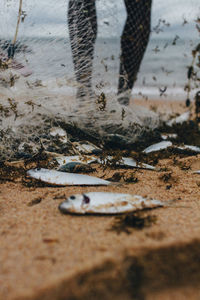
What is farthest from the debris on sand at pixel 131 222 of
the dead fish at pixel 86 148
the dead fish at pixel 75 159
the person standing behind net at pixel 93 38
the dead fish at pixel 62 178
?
the person standing behind net at pixel 93 38

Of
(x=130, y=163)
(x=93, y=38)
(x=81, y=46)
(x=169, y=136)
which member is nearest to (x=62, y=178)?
(x=130, y=163)

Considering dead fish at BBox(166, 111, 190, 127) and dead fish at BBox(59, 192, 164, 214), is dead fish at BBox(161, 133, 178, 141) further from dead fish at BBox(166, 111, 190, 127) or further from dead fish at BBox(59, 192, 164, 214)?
dead fish at BBox(59, 192, 164, 214)

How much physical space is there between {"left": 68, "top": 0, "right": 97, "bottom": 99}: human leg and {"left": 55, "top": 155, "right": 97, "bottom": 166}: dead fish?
625 mm

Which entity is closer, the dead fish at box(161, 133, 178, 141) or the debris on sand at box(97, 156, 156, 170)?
the debris on sand at box(97, 156, 156, 170)

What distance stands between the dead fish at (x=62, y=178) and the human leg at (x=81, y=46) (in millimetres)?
923

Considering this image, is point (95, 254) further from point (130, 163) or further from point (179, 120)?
point (179, 120)

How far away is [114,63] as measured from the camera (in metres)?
3.00

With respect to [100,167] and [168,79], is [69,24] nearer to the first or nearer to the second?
[100,167]

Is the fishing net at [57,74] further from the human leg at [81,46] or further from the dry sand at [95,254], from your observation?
the dry sand at [95,254]

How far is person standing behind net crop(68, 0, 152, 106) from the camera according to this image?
265 cm

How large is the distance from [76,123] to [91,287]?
1.97 meters

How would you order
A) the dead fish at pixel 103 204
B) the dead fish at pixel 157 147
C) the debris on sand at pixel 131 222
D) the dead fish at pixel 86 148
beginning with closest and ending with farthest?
the debris on sand at pixel 131 222 < the dead fish at pixel 103 204 < the dead fish at pixel 86 148 < the dead fish at pixel 157 147

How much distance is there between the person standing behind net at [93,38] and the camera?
2654 mm

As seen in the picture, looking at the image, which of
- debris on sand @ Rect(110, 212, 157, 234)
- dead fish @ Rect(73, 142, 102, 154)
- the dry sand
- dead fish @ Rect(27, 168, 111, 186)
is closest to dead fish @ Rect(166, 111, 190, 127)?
dead fish @ Rect(73, 142, 102, 154)
